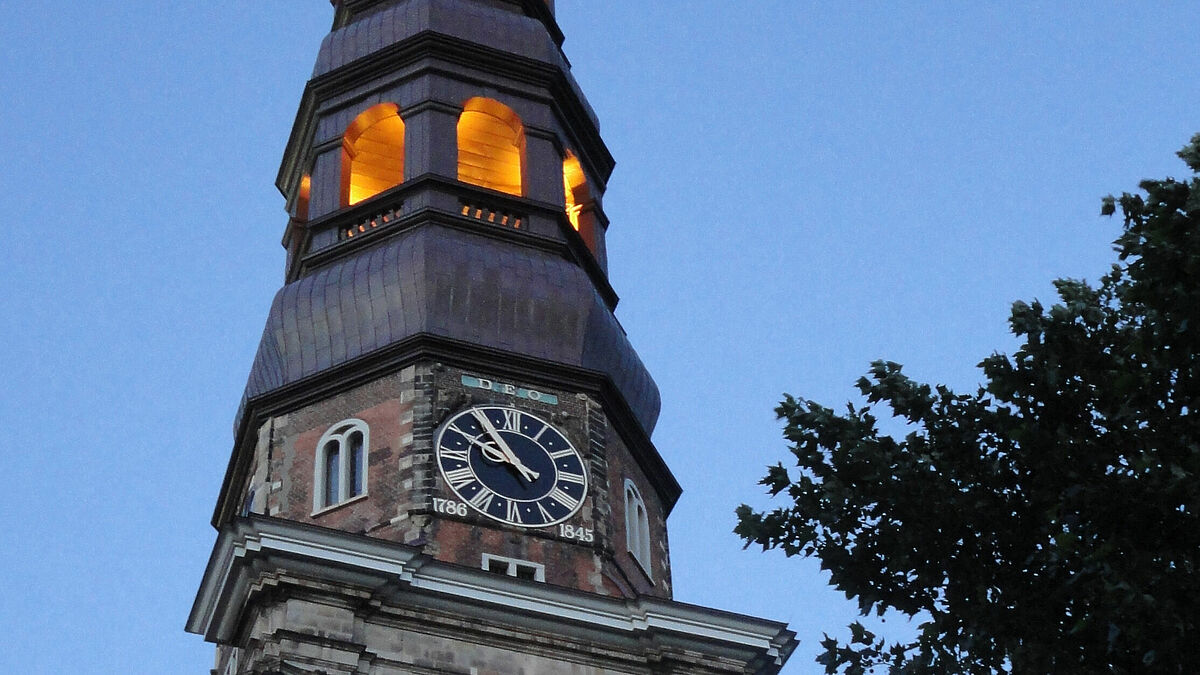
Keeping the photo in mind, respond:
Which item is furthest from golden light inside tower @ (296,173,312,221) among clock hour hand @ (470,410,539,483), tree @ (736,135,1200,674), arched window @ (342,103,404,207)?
tree @ (736,135,1200,674)

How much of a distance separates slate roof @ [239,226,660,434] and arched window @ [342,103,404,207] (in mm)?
3233

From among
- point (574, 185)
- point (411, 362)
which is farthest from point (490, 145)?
point (411, 362)

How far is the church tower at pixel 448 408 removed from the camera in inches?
1126

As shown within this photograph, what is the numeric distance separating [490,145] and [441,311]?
19.5 feet

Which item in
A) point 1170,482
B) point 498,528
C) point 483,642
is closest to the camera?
point 1170,482

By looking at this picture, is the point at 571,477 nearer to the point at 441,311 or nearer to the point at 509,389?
the point at 509,389

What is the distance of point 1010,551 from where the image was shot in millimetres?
17547

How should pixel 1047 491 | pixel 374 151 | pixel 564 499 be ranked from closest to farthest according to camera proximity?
pixel 1047 491, pixel 564 499, pixel 374 151

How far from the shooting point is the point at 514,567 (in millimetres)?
30266

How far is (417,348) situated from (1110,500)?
17.0 meters

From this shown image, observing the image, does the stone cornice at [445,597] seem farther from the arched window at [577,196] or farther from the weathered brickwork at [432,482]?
the arched window at [577,196]

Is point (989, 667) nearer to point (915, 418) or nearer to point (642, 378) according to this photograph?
point (915, 418)

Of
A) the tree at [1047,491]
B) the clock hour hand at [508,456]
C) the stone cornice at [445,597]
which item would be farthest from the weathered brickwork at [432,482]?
the tree at [1047,491]

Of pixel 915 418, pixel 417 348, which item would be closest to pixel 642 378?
pixel 417 348
